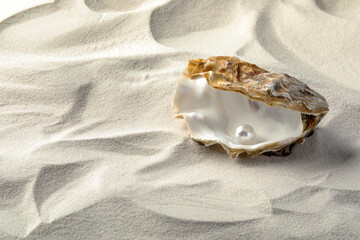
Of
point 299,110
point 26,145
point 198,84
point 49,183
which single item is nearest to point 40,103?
point 26,145

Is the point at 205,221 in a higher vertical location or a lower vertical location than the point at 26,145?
lower

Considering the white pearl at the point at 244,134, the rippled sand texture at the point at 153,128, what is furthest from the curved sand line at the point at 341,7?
the white pearl at the point at 244,134

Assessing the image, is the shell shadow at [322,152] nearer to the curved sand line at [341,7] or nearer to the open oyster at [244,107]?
the open oyster at [244,107]

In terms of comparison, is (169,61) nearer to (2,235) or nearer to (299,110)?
(299,110)

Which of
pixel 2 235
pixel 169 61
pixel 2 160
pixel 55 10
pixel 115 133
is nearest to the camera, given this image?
pixel 2 235

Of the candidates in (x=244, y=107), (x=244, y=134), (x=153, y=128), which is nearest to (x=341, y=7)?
(x=244, y=107)

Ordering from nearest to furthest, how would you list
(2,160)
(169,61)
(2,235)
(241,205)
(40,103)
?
(2,235) → (241,205) → (2,160) → (40,103) → (169,61)

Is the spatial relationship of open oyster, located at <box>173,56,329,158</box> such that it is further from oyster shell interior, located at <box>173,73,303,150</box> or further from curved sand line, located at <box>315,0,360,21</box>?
curved sand line, located at <box>315,0,360,21</box>

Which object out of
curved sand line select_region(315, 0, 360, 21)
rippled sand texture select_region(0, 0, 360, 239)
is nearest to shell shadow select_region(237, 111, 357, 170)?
rippled sand texture select_region(0, 0, 360, 239)
